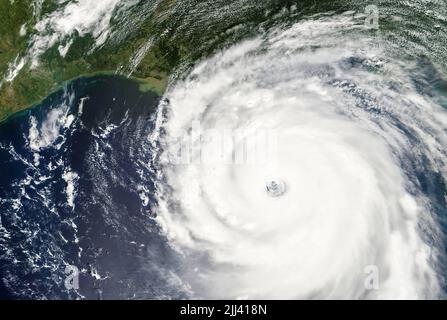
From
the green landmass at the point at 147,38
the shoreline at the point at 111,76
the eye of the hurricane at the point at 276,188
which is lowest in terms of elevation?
the eye of the hurricane at the point at 276,188

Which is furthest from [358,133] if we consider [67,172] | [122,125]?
[67,172]

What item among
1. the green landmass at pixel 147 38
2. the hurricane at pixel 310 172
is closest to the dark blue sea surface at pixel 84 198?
the green landmass at pixel 147 38

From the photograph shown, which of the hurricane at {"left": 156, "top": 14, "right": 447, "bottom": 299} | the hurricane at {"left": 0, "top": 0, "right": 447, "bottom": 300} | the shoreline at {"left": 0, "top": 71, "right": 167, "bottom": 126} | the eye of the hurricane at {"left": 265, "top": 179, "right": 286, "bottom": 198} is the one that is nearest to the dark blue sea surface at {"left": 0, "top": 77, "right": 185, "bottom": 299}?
the hurricane at {"left": 0, "top": 0, "right": 447, "bottom": 300}

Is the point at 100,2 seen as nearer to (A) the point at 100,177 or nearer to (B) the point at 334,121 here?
(A) the point at 100,177

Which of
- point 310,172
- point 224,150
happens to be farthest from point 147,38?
point 310,172

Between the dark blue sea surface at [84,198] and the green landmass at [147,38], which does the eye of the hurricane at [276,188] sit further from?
the green landmass at [147,38]

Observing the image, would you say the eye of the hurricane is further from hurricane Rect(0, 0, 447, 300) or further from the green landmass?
the green landmass
